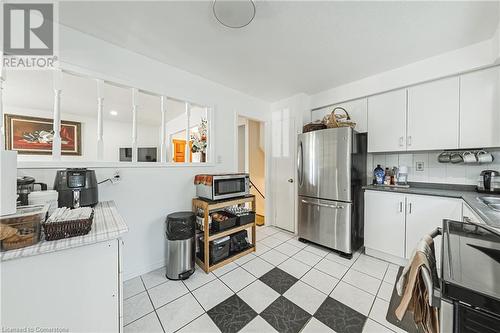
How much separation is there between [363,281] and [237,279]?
1293 millimetres

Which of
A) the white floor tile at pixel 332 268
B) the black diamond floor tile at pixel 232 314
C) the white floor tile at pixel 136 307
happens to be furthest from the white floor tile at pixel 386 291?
the white floor tile at pixel 136 307

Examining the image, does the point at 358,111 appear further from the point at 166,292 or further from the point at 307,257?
the point at 166,292

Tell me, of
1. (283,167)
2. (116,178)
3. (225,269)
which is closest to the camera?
(116,178)

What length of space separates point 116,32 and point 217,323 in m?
2.64

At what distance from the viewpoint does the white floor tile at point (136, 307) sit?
1.40 metres

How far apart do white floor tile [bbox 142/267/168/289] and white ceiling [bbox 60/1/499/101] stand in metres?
2.41

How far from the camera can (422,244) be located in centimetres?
78

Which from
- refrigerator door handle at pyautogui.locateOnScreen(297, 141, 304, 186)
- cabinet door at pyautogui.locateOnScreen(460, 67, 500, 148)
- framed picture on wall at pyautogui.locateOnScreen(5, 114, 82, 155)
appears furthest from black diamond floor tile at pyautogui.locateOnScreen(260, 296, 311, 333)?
framed picture on wall at pyautogui.locateOnScreen(5, 114, 82, 155)

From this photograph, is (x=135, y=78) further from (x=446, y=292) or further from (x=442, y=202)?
(x=442, y=202)

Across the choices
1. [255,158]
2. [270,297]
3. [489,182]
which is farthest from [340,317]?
[255,158]

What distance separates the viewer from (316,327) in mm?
1325

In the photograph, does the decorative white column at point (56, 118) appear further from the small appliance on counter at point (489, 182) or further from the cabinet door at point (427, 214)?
the small appliance on counter at point (489, 182)

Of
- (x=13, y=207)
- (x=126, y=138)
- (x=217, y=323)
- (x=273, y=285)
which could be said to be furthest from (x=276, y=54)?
(x=126, y=138)

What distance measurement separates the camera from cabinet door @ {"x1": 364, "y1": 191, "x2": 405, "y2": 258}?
82.4 inches
